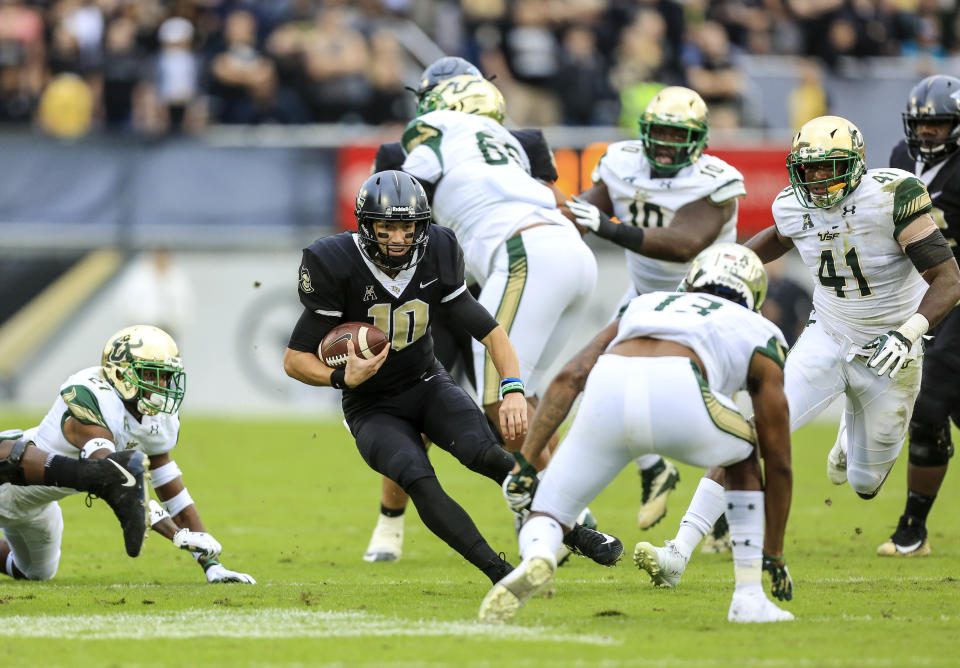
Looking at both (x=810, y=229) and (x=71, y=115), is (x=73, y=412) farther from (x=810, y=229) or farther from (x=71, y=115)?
(x=71, y=115)

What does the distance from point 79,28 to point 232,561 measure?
1082cm

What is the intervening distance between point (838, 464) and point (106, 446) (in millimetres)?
3289

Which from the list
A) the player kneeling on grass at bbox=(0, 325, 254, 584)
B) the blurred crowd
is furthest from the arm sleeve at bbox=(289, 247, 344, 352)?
the blurred crowd

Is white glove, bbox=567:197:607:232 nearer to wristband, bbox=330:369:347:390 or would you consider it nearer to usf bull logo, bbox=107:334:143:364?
wristband, bbox=330:369:347:390

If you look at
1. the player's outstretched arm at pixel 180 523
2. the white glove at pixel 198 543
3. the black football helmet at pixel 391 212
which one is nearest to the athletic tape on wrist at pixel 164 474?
the player's outstretched arm at pixel 180 523

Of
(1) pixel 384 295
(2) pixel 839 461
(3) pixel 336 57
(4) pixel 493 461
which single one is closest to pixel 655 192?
(2) pixel 839 461

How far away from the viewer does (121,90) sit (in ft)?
52.2

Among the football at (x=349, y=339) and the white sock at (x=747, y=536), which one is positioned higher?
the football at (x=349, y=339)

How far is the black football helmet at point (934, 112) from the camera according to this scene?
702 centimetres

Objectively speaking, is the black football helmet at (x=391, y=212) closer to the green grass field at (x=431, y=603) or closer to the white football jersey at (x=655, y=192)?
the green grass field at (x=431, y=603)

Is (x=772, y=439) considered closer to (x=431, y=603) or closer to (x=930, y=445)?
(x=431, y=603)

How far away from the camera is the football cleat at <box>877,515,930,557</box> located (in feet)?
23.0

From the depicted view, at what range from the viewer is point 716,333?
16.2 feet

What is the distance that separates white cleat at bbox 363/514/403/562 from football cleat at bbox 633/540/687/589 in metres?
1.67
